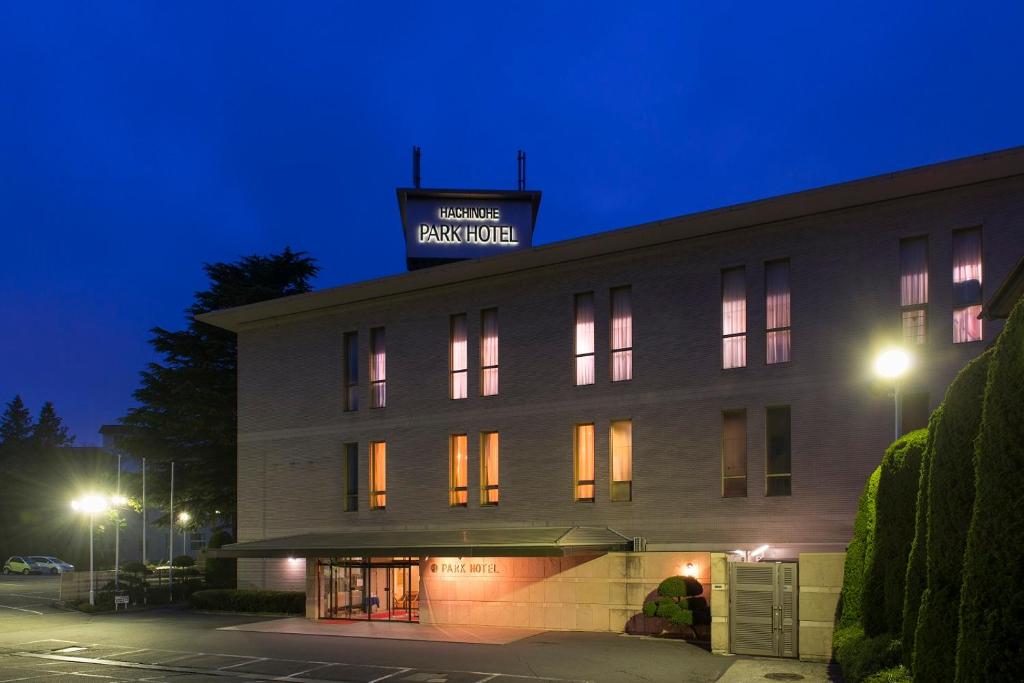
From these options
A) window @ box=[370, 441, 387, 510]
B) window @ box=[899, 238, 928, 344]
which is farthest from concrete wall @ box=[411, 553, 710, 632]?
window @ box=[899, 238, 928, 344]

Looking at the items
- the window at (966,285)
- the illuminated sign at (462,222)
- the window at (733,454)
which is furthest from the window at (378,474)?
the window at (966,285)

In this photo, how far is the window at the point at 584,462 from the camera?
33.0m

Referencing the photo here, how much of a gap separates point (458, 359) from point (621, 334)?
6982 millimetres

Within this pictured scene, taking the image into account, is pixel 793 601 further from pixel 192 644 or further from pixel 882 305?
pixel 192 644

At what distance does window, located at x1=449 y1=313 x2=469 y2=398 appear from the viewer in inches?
1441

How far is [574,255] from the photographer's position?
33344mm

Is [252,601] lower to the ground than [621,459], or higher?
lower

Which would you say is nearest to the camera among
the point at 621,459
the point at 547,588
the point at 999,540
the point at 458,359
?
the point at 999,540

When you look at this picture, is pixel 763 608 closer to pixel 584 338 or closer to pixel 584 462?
pixel 584 462

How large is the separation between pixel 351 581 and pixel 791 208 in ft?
68.8

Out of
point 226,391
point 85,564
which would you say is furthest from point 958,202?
point 85,564

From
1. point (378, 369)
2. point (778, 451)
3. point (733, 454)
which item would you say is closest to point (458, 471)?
point (378, 369)

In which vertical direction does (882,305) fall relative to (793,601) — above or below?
above

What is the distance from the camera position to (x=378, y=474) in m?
38.6
